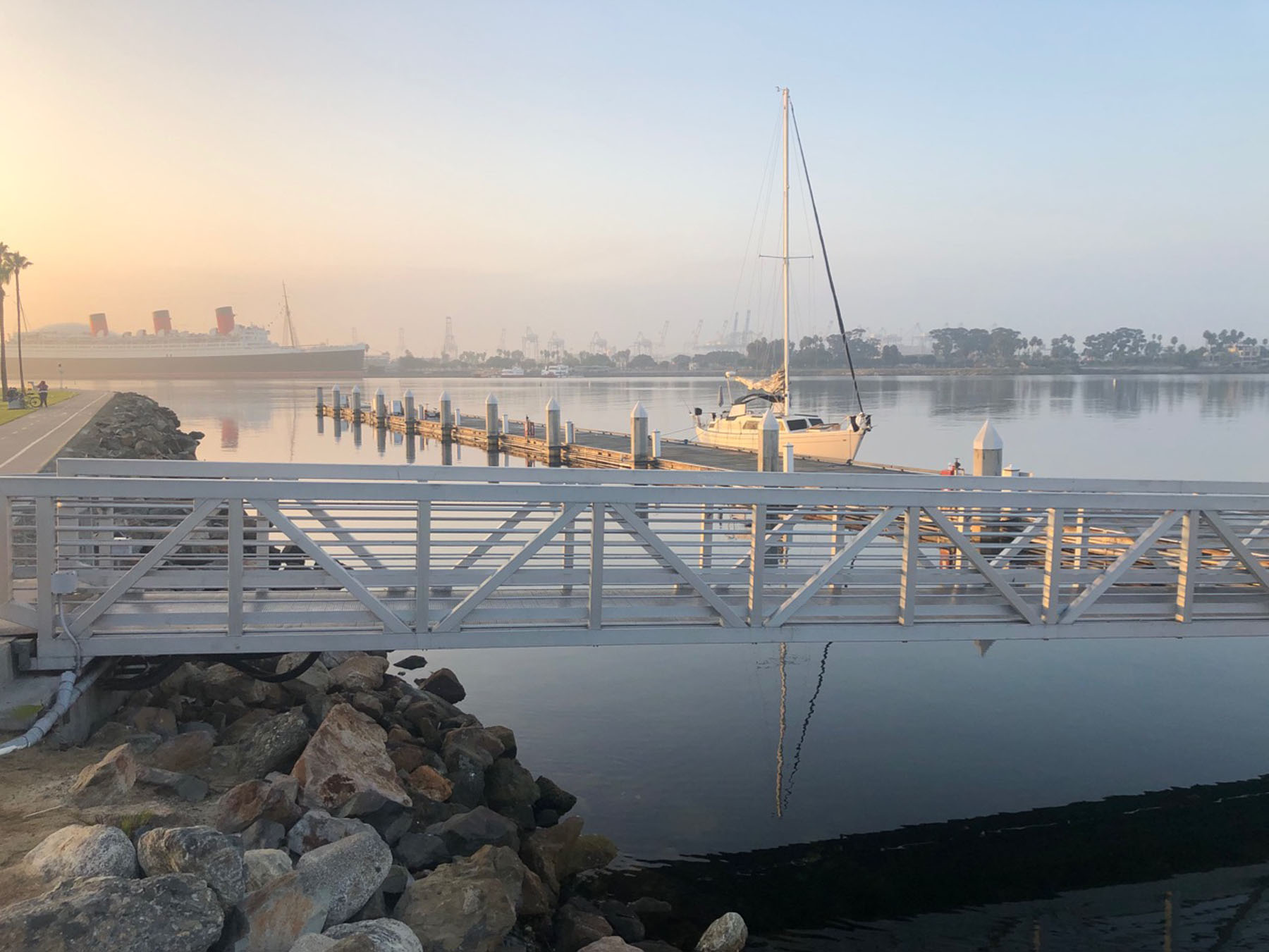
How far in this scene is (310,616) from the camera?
26.2 ft

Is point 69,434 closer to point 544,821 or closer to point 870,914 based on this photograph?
point 544,821

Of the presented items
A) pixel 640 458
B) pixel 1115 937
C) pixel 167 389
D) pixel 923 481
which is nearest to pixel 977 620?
pixel 923 481

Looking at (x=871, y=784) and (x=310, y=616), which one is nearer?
(x=310, y=616)

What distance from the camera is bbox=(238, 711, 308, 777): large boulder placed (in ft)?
23.4

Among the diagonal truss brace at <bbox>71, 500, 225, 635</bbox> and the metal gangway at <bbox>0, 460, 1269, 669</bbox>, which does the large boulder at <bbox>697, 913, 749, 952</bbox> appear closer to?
the metal gangway at <bbox>0, 460, 1269, 669</bbox>

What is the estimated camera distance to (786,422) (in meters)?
33.0

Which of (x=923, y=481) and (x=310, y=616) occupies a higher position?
(x=923, y=481)

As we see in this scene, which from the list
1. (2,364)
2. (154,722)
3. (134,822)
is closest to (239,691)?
(154,722)

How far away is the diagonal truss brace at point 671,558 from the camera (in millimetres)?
8281

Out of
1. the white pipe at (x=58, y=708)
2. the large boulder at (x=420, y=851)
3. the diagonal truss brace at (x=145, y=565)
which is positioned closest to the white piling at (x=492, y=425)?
the diagonal truss brace at (x=145, y=565)

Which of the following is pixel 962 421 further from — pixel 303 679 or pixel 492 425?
pixel 303 679

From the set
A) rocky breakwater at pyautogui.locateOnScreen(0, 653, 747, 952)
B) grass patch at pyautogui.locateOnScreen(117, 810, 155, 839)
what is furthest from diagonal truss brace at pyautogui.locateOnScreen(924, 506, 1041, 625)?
grass patch at pyautogui.locateOnScreen(117, 810, 155, 839)

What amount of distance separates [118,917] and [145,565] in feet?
12.0

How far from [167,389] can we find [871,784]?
117412 mm
